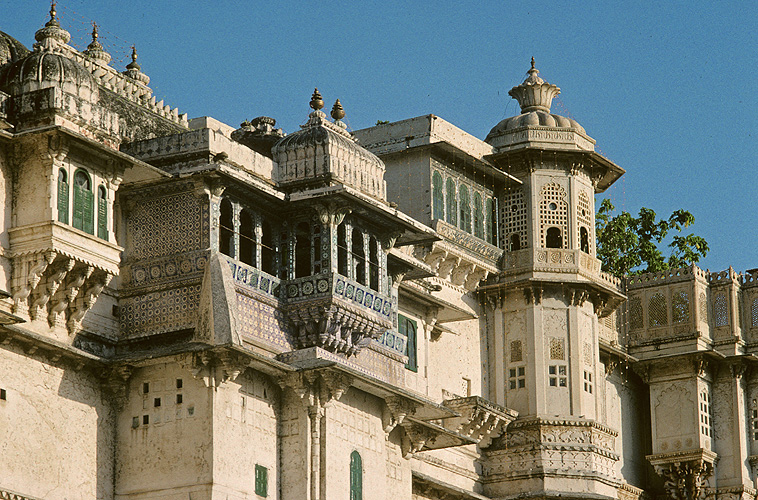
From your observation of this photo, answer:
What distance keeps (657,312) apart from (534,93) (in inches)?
231

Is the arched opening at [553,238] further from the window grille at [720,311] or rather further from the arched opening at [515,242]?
the window grille at [720,311]

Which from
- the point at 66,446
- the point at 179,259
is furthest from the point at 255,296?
the point at 66,446

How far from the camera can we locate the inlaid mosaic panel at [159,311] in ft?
86.8

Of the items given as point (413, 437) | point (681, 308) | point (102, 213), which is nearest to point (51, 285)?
point (102, 213)

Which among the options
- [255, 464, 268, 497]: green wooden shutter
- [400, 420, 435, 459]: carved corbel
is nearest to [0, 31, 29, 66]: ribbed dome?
[255, 464, 268, 497]: green wooden shutter

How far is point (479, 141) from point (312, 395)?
11465 mm

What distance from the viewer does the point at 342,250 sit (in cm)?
2834

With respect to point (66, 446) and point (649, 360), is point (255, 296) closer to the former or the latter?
point (66, 446)

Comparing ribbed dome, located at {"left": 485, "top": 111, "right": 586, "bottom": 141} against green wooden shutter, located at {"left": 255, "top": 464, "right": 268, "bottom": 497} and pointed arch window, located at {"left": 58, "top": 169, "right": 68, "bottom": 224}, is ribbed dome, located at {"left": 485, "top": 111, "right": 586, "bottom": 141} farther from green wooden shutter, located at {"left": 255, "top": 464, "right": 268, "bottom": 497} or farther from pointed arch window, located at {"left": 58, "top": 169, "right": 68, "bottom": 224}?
pointed arch window, located at {"left": 58, "top": 169, "right": 68, "bottom": 224}

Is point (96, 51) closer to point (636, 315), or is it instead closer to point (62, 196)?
point (62, 196)

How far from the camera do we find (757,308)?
137ft

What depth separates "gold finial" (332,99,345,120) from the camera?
3019 centimetres

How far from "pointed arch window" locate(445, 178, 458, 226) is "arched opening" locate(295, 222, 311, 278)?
7.27 metres

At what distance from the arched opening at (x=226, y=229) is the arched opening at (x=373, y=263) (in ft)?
8.53
